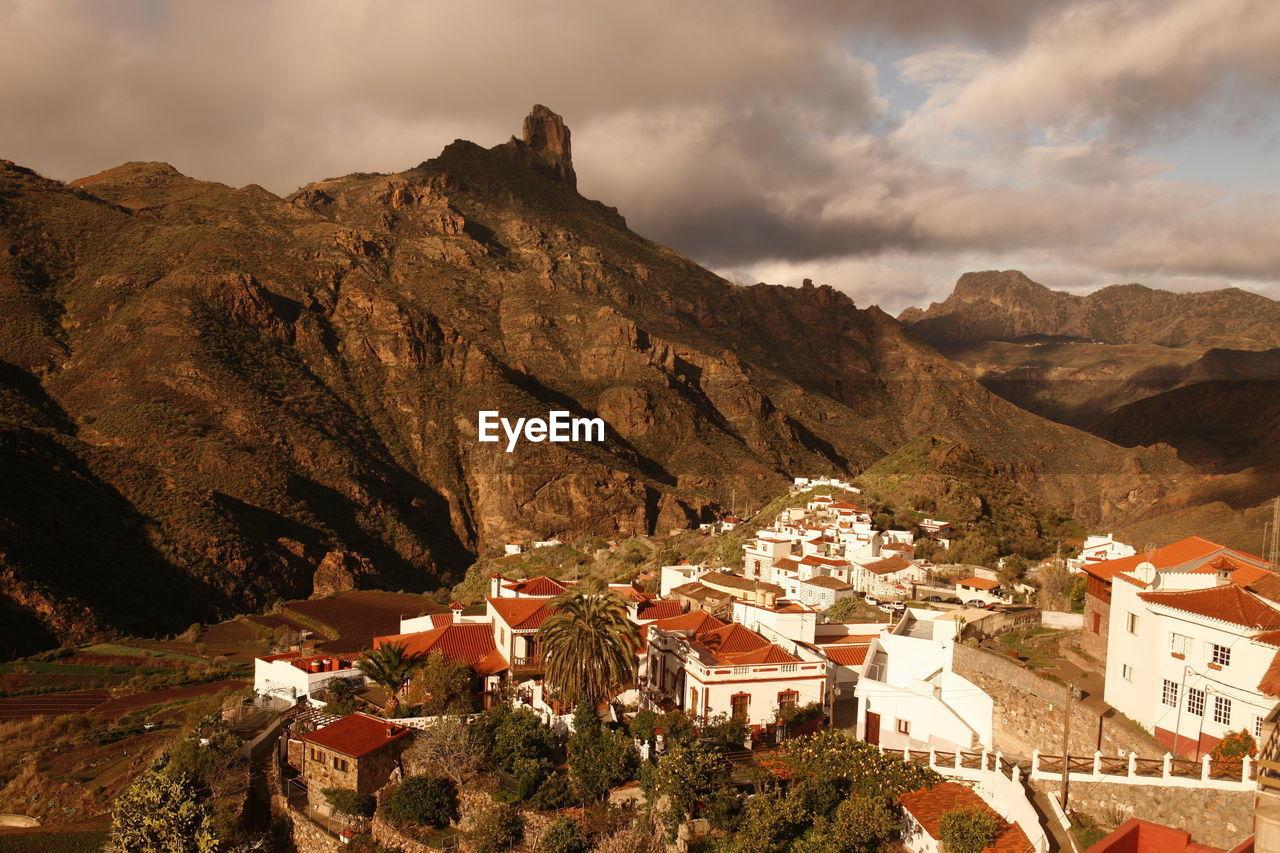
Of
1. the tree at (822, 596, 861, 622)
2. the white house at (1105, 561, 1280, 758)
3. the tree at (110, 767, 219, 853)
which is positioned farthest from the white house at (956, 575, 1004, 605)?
the tree at (110, 767, 219, 853)

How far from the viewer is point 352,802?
2233cm

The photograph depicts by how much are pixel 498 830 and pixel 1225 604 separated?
16161 millimetres

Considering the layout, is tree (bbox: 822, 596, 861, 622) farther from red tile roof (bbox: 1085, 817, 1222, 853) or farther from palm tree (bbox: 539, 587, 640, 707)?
red tile roof (bbox: 1085, 817, 1222, 853)

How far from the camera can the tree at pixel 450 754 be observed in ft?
72.7

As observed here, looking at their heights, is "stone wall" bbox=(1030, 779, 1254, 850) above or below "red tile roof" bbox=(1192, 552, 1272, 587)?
below

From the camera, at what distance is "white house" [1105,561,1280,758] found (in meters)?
17.1

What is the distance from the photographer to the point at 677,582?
47.8 meters

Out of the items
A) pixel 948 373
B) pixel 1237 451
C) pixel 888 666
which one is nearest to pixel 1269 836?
pixel 888 666

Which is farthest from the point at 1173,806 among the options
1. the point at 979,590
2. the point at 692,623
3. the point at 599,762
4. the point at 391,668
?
the point at 979,590

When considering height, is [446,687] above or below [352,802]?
above

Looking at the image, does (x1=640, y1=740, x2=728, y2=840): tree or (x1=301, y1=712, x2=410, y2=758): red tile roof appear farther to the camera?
(x1=301, y1=712, x2=410, y2=758): red tile roof

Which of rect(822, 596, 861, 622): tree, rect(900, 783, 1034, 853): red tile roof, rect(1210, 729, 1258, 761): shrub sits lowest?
rect(822, 596, 861, 622): tree

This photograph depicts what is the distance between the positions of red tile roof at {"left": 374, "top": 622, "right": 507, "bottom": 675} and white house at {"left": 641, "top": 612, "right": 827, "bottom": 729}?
18.8 ft

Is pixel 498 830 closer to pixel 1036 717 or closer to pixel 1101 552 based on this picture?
pixel 1036 717
